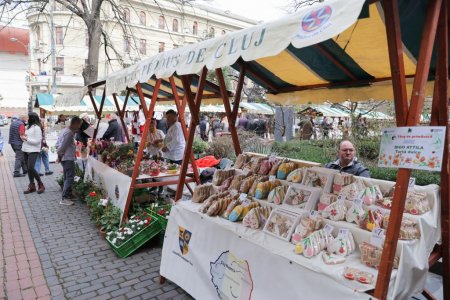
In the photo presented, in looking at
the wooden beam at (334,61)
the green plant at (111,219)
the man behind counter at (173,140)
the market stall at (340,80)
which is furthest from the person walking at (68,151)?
the wooden beam at (334,61)

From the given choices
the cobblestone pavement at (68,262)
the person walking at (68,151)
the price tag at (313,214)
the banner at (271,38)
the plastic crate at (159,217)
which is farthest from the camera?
the person walking at (68,151)

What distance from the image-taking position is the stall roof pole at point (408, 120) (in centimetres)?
179

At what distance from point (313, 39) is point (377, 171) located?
5.95m

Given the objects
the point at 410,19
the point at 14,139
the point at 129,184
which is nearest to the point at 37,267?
the point at 129,184

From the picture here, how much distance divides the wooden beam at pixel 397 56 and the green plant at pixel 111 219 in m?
4.30

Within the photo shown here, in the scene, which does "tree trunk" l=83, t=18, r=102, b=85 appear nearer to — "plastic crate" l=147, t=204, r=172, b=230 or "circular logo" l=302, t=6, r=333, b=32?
"plastic crate" l=147, t=204, r=172, b=230

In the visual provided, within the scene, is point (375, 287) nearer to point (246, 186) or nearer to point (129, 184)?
point (246, 186)

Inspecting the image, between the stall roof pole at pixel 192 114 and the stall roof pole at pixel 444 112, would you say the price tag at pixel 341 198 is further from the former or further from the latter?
the stall roof pole at pixel 192 114

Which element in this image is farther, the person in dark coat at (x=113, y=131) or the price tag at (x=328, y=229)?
the person in dark coat at (x=113, y=131)

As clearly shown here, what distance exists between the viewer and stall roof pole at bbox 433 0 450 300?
2031 millimetres

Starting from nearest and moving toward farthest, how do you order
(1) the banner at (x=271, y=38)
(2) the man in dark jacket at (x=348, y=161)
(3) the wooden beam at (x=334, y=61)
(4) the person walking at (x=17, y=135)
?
(1) the banner at (x=271, y=38) < (3) the wooden beam at (x=334, y=61) < (2) the man in dark jacket at (x=348, y=161) < (4) the person walking at (x=17, y=135)

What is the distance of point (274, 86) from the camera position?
486 centimetres

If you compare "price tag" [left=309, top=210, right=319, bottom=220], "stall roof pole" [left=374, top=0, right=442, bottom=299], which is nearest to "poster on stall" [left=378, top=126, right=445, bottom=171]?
"stall roof pole" [left=374, top=0, right=442, bottom=299]

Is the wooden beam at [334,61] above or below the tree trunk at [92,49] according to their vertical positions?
below
